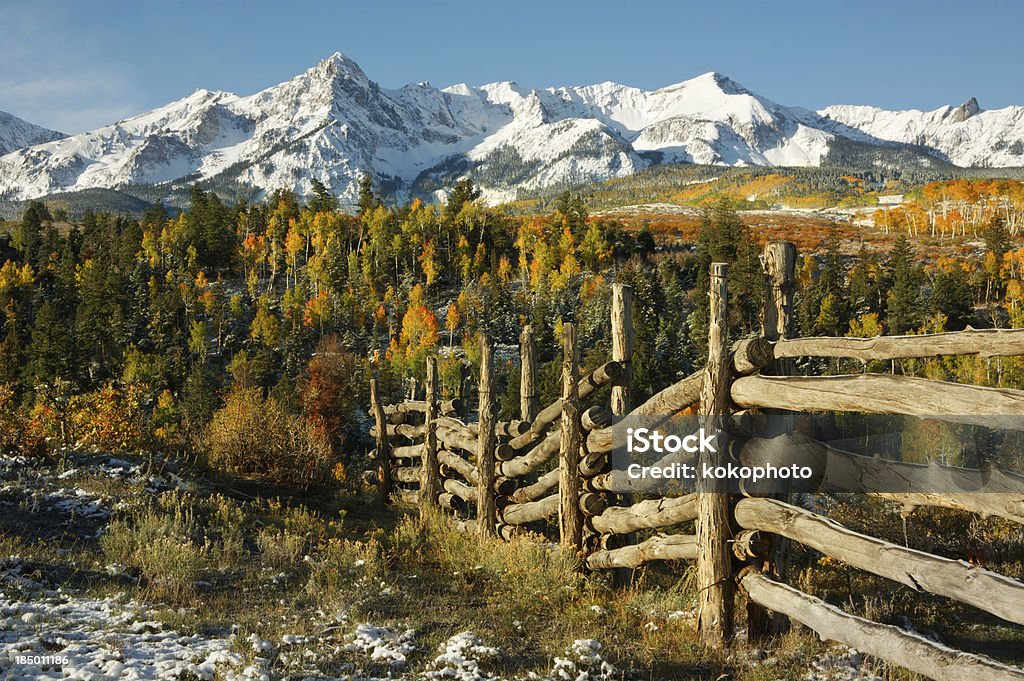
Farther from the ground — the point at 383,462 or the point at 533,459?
the point at 533,459

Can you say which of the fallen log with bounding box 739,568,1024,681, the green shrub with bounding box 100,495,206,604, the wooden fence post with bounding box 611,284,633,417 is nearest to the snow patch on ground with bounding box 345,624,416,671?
the green shrub with bounding box 100,495,206,604

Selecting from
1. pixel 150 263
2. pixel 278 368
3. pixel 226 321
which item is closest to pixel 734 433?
pixel 278 368

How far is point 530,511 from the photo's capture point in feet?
27.9

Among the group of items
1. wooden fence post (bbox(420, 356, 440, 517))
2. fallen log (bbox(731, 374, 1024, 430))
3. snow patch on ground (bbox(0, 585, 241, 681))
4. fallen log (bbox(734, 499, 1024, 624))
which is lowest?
wooden fence post (bbox(420, 356, 440, 517))

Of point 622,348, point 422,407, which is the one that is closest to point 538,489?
point 622,348

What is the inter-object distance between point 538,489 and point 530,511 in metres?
0.30

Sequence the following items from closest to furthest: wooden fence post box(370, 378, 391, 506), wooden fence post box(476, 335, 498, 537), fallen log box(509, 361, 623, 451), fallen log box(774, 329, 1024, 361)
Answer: fallen log box(774, 329, 1024, 361) → fallen log box(509, 361, 623, 451) → wooden fence post box(476, 335, 498, 537) → wooden fence post box(370, 378, 391, 506)

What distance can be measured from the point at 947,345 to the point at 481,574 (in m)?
5.07

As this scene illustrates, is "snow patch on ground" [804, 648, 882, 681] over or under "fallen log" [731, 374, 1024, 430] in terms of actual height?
under

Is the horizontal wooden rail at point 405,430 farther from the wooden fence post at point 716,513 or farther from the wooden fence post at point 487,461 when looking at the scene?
the wooden fence post at point 716,513

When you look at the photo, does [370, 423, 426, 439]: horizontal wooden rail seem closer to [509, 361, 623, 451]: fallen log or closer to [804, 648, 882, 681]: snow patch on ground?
[509, 361, 623, 451]: fallen log

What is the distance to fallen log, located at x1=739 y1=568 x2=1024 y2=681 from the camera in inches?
135

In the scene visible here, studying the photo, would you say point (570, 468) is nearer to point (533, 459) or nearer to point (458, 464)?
point (533, 459)

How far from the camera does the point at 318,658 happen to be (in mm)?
4688
